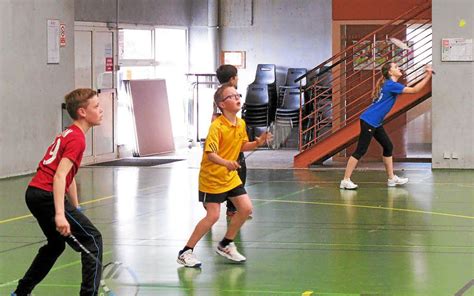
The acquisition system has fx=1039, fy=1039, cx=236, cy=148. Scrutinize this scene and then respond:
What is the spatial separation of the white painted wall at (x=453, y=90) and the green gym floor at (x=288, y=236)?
44.5 inches

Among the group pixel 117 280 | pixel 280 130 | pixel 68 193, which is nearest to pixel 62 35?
pixel 280 130

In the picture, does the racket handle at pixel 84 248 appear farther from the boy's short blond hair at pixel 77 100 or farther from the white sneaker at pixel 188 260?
the white sneaker at pixel 188 260

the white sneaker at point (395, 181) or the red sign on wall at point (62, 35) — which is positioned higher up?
the red sign on wall at point (62, 35)

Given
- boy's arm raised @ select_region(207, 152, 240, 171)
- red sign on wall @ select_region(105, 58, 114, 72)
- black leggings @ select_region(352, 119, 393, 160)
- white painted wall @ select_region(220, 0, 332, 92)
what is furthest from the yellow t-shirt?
white painted wall @ select_region(220, 0, 332, 92)

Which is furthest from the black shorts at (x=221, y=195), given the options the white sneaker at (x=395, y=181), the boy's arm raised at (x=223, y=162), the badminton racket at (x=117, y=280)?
the white sneaker at (x=395, y=181)

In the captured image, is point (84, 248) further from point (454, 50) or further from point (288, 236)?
point (454, 50)

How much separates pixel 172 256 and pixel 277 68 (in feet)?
50.5

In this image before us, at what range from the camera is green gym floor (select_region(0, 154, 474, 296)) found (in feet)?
29.2

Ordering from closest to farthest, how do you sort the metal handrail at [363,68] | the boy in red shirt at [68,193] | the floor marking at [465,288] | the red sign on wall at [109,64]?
the boy in red shirt at [68,193] < the floor marking at [465,288] < the metal handrail at [363,68] < the red sign on wall at [109,64]

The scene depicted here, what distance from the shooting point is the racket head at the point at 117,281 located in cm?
821

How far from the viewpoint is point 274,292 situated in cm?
847

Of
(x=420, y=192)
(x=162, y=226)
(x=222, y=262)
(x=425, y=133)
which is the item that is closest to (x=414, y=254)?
(x=222, y=262)

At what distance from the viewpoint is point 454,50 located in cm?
1841

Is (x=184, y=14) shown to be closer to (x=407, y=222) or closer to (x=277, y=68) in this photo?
(x=277, y=68)
